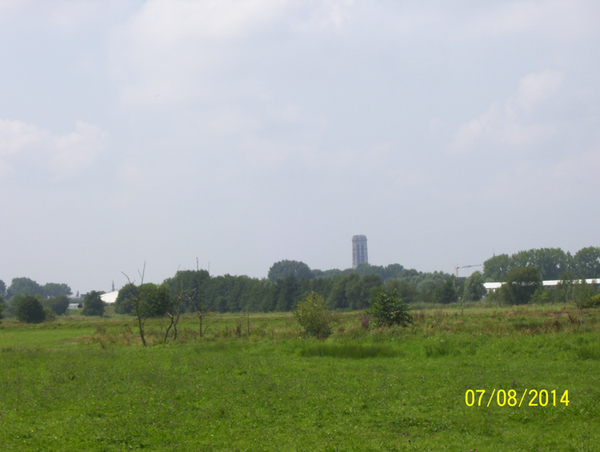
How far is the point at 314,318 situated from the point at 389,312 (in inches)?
164

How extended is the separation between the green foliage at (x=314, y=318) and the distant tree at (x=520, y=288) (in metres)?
64.4

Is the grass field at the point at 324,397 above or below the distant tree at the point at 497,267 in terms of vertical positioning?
below

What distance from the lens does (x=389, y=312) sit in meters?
26.3

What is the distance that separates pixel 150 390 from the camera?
14117 mm

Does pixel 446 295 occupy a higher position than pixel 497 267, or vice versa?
pixel 497 267

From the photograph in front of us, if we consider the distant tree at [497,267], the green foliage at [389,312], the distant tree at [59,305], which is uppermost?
the distant tree at [497,267]

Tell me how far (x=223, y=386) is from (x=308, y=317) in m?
13.2

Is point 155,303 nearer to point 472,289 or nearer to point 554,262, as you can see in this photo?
point 472,289

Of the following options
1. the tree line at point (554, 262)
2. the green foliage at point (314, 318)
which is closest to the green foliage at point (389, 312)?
the green foliage at point (314, 318)

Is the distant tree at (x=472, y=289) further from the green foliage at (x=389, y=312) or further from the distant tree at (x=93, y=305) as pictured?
the distant tree at (x=93, y=305)
